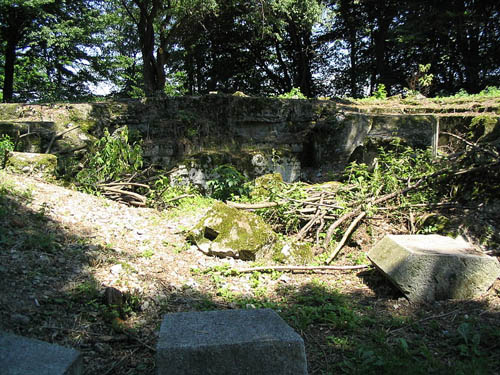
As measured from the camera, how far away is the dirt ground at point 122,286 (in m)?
2.54

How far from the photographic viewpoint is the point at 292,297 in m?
3.63

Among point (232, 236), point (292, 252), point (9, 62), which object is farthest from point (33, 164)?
point (9, 62)

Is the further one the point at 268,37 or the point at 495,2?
the point at 268,37

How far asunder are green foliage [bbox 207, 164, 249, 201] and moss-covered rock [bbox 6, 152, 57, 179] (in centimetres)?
282

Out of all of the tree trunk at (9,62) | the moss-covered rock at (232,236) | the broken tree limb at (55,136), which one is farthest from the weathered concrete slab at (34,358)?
the tree trunk at (9,62)

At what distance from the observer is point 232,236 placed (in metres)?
4.69

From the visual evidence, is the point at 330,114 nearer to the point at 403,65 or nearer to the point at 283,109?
the point at 283,109

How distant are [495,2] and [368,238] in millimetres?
12799

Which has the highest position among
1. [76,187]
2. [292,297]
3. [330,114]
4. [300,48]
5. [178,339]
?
[300,48]

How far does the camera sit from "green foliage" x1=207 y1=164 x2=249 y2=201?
6.98 m

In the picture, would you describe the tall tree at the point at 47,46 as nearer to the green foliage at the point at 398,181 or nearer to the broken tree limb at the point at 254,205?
the broken tree limb at the point at 254,205

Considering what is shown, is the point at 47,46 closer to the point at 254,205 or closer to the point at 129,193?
the point at 129,193

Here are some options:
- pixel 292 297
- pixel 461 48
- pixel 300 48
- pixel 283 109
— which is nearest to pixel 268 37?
pixel 300 48

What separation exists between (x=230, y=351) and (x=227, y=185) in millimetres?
5323
